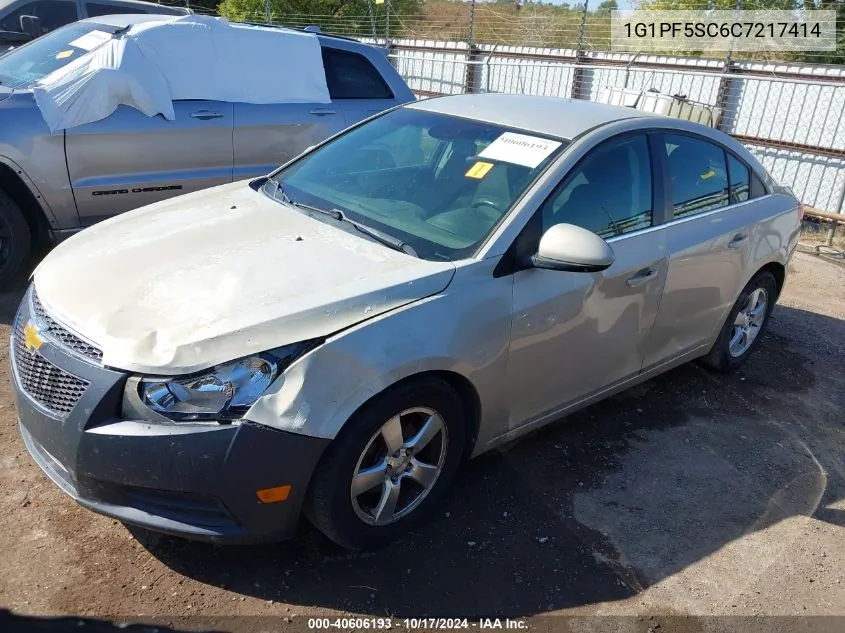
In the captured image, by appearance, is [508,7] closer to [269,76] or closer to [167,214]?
[269,76]

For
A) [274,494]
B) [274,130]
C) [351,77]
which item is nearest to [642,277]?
[274,494]

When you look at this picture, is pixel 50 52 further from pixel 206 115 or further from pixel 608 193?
pixel 608 193

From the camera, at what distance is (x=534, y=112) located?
3.88 meters

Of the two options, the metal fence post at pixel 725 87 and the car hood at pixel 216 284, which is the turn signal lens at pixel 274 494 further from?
the metal fence post at pixel 725 87

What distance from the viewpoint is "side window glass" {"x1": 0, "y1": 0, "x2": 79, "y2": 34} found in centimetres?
→ 864

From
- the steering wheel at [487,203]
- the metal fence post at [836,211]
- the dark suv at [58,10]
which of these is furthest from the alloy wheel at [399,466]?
the metal fence post at [836,211]

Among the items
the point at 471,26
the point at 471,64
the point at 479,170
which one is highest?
the point at 479,170

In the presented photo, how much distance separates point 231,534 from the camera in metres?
2.58

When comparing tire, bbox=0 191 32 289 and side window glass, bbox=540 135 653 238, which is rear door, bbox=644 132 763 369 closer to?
side window glass, bbox=540 135 653 238

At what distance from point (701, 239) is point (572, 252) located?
4.62 feet

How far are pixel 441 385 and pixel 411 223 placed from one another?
0.82 metres

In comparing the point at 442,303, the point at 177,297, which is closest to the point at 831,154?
the point at 442,303

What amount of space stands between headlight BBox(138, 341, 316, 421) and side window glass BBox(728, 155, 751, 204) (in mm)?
3267

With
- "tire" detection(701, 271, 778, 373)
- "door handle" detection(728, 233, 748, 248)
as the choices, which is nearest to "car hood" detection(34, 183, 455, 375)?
"door handle" detection(728, 233, 748, 248)
